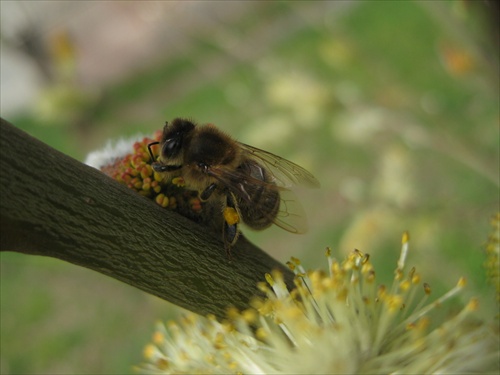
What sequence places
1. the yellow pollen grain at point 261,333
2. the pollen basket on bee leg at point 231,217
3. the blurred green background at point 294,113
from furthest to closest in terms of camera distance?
the blurred green background at point 294,113 → the pollen basket on bee leg at point 231,217 → the yellow pollen grain at point 261,333

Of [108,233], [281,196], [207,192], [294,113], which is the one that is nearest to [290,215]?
[281,196]

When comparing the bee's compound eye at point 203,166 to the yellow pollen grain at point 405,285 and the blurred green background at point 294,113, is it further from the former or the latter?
the blurred green background at point 294,113

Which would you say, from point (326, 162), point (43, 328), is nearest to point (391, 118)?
point (326, 162)

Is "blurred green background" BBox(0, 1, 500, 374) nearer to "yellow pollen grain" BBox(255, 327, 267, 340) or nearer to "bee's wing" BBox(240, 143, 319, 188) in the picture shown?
"bee's wing" BBox(240, 143, 319, 188)

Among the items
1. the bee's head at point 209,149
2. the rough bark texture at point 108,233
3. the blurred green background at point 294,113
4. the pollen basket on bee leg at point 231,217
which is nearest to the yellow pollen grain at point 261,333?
the rough bark texture at point 108,233

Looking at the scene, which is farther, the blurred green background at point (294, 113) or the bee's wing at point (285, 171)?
the blurred green background at point (294, 113)

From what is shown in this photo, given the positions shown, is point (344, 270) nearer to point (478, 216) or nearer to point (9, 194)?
point (9, 194)
